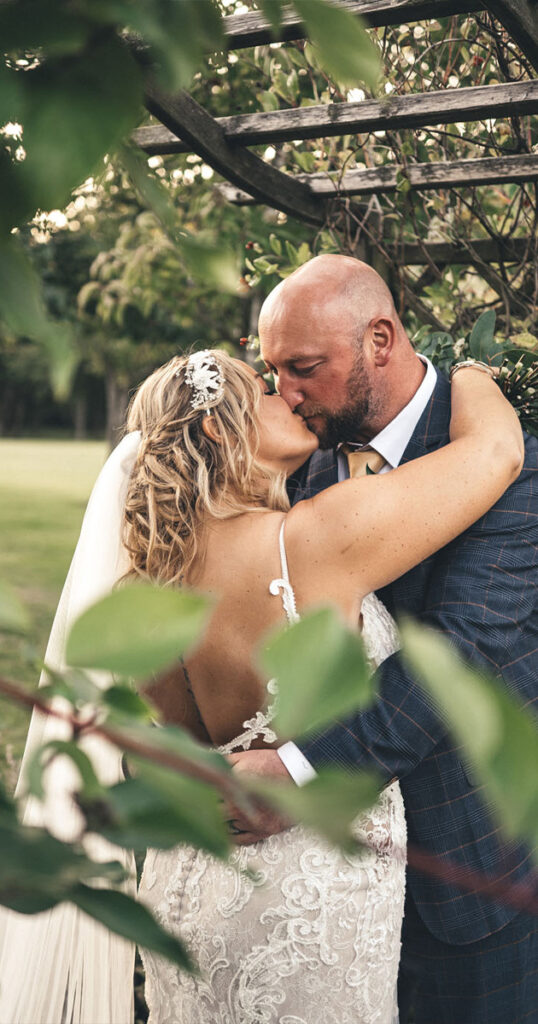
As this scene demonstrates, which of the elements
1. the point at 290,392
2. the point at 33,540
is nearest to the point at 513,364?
the point at 290,392

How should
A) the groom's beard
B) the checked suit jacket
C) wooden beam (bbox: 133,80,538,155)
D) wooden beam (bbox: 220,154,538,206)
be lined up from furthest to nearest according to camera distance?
wooden beam (bbox: 220,154,538,206)
the groom's beard
wooden beam (bbox: 133,80,538,155)
the checked suit jacket

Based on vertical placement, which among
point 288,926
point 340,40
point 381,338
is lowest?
point 288,926

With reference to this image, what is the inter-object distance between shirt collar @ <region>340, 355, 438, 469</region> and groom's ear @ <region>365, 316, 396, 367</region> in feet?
0.46

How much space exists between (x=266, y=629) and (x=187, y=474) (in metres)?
0.42

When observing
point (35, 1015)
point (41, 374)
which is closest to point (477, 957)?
point (35, 1015)

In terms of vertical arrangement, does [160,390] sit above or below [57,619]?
above

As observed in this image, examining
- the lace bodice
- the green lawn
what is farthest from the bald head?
the green lawn

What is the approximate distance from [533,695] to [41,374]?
4721cm

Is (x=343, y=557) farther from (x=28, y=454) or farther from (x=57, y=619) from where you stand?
(x=28, y=454)

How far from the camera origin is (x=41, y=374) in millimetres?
47156

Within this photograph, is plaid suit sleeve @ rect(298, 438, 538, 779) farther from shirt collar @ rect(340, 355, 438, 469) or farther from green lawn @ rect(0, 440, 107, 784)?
green lawn @ rect(0, 440, 107, 784)

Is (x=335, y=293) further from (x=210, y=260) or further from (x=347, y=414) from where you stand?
(x=210, y=260)

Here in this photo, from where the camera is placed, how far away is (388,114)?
8.11 feet

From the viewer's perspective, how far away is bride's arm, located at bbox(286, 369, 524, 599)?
1.92 metres
